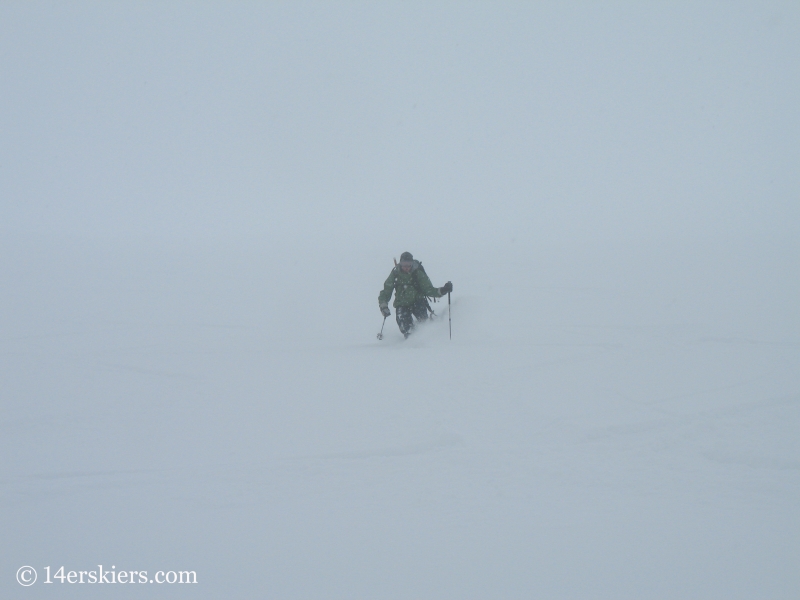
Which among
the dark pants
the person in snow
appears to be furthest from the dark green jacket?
the dark pants

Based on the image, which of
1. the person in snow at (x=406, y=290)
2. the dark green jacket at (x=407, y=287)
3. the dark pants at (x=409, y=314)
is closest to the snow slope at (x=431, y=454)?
the dark pants at (x=409, y=314)

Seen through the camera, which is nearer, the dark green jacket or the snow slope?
the snow slope

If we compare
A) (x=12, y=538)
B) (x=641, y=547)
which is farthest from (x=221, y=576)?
(x=641, y=547)

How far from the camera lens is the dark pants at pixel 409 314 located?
8.96 m

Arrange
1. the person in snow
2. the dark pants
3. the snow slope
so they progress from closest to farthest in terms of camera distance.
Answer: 1. the snow slope
2. the person in snow
3. the dark pants

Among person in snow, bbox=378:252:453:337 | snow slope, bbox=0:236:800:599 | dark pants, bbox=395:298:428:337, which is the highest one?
person in snow, bbox=378:252:453:337

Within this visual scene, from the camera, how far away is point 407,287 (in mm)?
8867

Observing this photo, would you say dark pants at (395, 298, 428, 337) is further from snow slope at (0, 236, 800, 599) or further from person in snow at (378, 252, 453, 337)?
snow slope at (0, 236, 800, 599)

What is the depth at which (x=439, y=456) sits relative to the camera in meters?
4.49

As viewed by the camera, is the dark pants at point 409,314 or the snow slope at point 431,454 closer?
the snow slope at point 431,454

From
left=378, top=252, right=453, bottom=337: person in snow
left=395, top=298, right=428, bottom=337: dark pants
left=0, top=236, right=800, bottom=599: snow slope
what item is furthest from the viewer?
left=395, top=298, right=428, bottom=337: dark pants

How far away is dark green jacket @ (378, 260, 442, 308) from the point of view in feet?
28.8

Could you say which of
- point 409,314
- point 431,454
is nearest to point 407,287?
point 409,314

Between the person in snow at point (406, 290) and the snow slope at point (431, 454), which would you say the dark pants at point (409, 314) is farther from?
the snow slope at point (431, 454)
